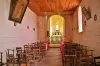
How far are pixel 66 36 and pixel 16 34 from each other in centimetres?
992

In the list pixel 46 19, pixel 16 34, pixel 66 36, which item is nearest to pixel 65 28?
pixel 66 36

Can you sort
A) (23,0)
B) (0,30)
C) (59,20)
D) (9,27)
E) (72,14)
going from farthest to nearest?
1. (59,20)
2. (72,14)
3. (23,0)
4. (9,27)
5. (0,30)

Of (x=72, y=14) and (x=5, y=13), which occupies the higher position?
(x=72, y=14)

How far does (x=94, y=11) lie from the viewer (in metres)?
8.08

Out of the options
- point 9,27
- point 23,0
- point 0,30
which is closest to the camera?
point 0,30

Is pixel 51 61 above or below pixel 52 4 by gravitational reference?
below

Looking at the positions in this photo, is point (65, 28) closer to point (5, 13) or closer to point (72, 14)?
point (72, 14)

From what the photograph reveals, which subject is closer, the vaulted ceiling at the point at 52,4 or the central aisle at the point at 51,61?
the central aisle at the point at 51,61

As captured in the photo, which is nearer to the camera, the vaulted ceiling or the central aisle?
the central aisle

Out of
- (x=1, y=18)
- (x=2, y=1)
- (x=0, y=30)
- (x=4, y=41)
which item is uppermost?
(x=2, y=1)

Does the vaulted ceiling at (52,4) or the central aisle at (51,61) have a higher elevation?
the vaulted ceiling at (52,4)

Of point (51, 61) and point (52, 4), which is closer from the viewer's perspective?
point (51, 61)

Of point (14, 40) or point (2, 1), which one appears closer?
point (2, 1)

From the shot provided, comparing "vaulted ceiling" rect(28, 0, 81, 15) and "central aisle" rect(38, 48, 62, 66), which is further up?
"vaulted ceiling" rect(28, 0, 81, 15)
